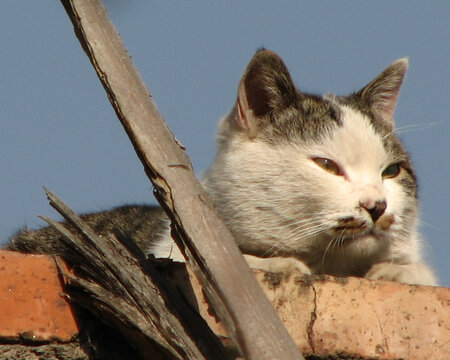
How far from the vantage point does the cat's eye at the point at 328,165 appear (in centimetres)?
251

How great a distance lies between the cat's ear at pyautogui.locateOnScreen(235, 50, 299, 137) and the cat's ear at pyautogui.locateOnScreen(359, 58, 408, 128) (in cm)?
39

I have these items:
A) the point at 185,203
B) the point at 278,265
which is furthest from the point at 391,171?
the point at 185,203

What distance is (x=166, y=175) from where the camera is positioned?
4.98 ft

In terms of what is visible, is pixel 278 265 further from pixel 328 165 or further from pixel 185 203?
pixel 185 203

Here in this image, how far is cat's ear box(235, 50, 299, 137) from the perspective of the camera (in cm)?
266

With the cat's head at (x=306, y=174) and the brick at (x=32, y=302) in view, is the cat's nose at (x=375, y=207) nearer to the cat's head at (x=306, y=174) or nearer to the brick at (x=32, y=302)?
the cat's head at (x=306, y=174)

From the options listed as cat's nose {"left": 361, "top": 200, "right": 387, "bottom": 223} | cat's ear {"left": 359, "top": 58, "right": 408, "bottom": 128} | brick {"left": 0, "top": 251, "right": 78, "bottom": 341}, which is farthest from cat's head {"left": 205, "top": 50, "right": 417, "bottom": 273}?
brick {"left": 0, "top": 251, "right": 78, "bottom": 341}

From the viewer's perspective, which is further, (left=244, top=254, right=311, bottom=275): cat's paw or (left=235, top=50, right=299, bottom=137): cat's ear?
(left=235, top=50, right=299, bottom=137): cat's ear

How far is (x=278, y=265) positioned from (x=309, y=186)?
13.4 inches

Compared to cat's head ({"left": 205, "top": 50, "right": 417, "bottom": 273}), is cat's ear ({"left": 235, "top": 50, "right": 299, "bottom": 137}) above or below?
above

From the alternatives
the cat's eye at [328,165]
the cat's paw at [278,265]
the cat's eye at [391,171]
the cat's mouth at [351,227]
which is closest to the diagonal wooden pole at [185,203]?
the cat's paw at [278,265]

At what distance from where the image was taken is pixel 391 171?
106 inches

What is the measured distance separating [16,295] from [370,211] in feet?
3.61

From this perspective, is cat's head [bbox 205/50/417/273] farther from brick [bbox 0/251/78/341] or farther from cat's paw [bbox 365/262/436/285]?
brick [bbox 0/251/78/341]
